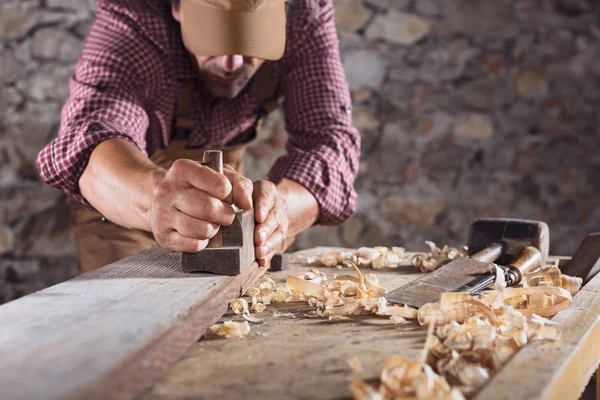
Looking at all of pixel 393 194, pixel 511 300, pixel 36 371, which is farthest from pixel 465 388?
pixel 393 194

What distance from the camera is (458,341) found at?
0.88 metres

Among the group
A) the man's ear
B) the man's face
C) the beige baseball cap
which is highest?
the man's ear

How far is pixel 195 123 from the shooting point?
2.10m

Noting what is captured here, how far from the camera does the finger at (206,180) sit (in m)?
1.13

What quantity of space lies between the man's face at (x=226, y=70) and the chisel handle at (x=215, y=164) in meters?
0.61

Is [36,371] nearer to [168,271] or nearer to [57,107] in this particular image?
[168,271]

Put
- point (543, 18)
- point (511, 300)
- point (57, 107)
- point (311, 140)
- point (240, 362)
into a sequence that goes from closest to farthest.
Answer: point (240, 362) < point (511, 300) < point (311, 140) < point (57, 107) < point (543, 18)

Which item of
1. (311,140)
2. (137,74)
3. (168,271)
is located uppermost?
(137,74)

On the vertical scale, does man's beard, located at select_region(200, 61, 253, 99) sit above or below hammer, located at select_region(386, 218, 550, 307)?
above

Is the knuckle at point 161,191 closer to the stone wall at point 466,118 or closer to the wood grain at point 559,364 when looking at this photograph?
the wood grain at point 559,364

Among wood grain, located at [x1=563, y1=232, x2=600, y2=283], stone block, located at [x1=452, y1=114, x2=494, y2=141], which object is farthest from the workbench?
stone block, located at [x1=452, y1=114, x2=494, y2=141]

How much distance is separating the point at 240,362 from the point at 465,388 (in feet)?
0.98

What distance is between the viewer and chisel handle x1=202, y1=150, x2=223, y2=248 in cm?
116

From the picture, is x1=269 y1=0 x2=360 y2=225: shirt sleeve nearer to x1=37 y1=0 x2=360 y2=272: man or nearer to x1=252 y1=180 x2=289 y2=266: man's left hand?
x1=37 y1=0 x2=360 y2=272: man
